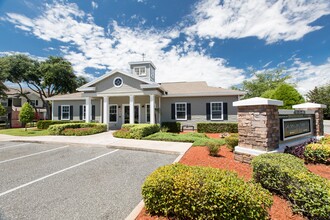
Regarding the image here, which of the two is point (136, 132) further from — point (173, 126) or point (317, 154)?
point (317, 154)

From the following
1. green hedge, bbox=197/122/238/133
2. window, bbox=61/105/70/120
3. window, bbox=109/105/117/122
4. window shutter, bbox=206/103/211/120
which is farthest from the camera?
window, bbox=61/105/70/120

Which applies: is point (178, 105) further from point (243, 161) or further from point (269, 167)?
point (269, 167)

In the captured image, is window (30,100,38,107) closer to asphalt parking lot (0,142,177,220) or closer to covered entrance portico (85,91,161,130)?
covered entrance portico (85,91,161,130)

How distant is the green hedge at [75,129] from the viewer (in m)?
12.6

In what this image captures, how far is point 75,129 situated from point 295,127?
47.9 ft

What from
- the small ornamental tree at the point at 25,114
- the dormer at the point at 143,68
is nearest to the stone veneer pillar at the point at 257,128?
the dormer at the point at 143,68

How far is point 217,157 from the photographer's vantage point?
20.0 ft

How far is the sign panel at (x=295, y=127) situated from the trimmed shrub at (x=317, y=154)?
0.76 m

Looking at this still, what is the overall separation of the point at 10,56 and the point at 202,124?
32.8 metres

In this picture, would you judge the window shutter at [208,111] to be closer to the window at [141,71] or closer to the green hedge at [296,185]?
the window at [141,71]

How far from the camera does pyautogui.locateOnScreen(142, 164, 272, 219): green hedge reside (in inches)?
92.8

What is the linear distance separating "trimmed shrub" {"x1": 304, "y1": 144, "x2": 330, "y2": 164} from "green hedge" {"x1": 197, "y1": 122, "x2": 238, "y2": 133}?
8055 mm

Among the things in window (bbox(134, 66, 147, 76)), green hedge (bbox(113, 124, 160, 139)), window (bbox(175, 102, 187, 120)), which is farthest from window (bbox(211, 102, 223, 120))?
window (bbox(134, 66, 147, 76))

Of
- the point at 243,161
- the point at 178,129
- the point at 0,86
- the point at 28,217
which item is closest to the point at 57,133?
the point at 178,129
